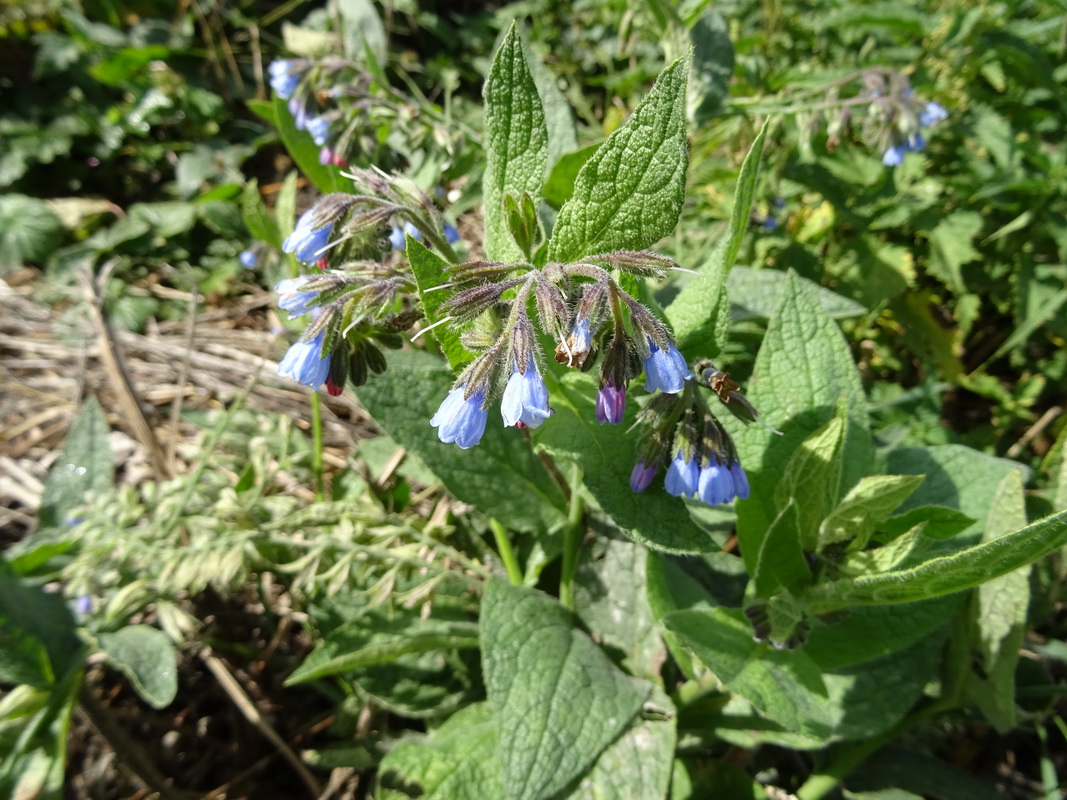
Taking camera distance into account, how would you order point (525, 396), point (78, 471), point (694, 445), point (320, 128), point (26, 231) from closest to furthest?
point (525, 396) < point (694, 445) < point (320, 128) < point (78, 471) < point (26, 231)

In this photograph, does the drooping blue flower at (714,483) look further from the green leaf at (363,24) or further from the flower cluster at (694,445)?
the green leaf at (363,24)

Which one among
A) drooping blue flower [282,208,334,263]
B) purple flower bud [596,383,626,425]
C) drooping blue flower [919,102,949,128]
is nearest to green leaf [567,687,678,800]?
purple flower bud [596,383,626,425]

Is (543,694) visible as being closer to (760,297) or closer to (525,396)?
(525,396)

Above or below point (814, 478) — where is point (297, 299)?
above

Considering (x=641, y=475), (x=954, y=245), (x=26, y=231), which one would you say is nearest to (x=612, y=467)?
(x=641, y=475)

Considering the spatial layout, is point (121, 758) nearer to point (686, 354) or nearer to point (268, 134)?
point (686, 354)

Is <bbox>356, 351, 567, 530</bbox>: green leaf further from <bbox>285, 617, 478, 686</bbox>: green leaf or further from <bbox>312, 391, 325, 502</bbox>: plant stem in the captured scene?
<bbox>312, 391, 325, 502</bbox>: plant stem

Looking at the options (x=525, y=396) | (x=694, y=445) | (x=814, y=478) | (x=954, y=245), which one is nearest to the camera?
(x=525, y=396)
